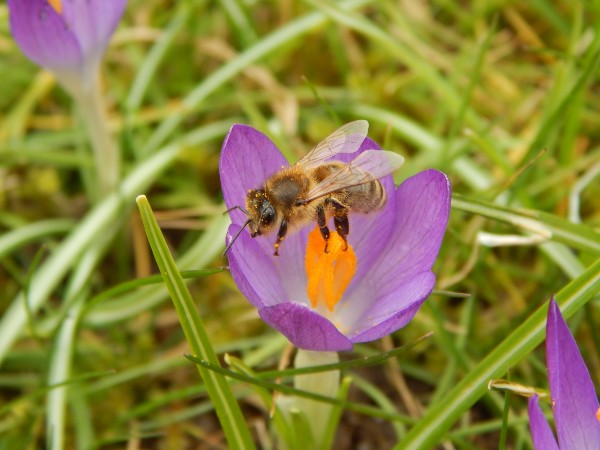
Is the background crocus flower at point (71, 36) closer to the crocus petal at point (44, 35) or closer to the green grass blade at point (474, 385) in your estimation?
the crocus petal at point (44, 35)

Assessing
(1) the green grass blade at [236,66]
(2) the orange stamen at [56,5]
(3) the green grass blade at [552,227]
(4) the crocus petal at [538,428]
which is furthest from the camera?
(1) the green grass blade at [236,66]

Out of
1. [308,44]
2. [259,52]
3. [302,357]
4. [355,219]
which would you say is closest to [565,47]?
[308,44]

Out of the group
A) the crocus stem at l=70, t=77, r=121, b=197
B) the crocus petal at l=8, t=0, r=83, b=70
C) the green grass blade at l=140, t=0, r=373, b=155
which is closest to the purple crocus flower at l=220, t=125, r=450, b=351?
the crocus petal at l=8, t=0, r=83, b=70

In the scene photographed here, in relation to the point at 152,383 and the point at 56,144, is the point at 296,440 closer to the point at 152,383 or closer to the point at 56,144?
the point at 152,383

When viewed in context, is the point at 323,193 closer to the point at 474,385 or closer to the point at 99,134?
the point at 474,385

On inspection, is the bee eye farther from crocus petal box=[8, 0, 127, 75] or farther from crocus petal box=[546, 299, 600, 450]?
crocus petal box=[8, 0, 127, 75]

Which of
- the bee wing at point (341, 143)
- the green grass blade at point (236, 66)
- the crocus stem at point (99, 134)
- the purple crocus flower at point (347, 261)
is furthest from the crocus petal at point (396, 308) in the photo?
the green grass blade at point (236, 66)

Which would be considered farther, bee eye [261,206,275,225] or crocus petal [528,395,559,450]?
bee eye [261,206,275,225]
